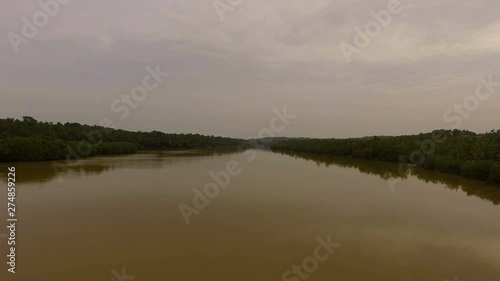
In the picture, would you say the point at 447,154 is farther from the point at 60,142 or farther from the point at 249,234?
the point at 60,142

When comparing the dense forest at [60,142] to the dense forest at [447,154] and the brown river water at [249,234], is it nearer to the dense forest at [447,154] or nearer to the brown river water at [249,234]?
the brown river water at [249,234]

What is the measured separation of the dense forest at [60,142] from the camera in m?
29.4

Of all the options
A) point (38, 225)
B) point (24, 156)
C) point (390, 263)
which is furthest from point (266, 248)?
point (24, 156)

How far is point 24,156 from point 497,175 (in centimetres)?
3467

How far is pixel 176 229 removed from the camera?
10773 mm

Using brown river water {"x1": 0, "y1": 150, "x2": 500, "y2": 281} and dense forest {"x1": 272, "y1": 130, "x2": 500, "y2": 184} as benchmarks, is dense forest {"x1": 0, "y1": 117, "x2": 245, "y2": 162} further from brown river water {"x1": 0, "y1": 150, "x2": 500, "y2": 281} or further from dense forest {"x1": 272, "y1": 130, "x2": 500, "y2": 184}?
dense forest {"x1": 272, "y1": 130, "x2": 500, "y2": 184}

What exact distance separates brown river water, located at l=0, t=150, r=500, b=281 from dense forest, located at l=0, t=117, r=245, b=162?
41.6 feet

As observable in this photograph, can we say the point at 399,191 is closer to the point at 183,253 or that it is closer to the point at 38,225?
the point at 183,253

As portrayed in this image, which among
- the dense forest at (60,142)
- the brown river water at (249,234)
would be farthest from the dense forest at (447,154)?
the dense forest at (60,142)

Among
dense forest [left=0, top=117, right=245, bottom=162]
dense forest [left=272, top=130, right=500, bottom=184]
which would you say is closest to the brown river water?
dense forest [left=272, top=130, right=500, bottom=184]

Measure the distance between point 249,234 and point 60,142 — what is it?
1213 inches

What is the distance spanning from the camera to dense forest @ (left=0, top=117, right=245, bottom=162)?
29406mm

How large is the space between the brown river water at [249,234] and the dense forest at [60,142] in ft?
41.6

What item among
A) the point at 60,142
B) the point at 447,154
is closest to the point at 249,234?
the point at 447,154
